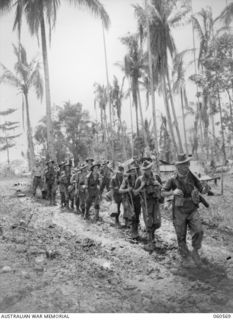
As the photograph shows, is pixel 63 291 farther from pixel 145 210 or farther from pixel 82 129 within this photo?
pixel 82 129

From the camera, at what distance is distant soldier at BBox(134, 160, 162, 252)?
23.3 feet

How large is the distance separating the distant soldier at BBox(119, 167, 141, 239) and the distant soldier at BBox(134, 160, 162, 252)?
3.11ft

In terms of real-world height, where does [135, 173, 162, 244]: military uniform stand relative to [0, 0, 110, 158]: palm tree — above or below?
below

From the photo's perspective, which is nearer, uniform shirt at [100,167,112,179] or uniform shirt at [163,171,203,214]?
uniform shirt at [163,171,203,214]

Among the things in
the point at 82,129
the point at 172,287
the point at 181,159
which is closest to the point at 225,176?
the point at 181,159

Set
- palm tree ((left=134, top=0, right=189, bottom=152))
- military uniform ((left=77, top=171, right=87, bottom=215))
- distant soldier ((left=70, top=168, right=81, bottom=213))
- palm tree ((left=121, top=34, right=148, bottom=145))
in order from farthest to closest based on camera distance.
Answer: palm tree ((left=121, top=34, right=148, bottom=145)), palm tree ((left=134, top=0, right=189, bottom=152)), distant soldier ((left=70, top=168, right=81, bottom=213)), military uniform ((left=77, top=171, right=87, bottom=215))

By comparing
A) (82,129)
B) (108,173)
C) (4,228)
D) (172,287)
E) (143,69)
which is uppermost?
(143,69)

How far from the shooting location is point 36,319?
421 centimetres

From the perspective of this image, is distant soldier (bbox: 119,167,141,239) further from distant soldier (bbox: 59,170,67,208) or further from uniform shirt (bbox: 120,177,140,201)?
distant soldier (bbox: 59,170,67,208)

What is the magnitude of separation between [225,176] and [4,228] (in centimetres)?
1376

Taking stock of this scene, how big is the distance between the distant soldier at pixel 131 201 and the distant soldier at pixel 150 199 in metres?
0.95

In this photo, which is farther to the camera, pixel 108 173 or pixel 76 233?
pixel 108 173

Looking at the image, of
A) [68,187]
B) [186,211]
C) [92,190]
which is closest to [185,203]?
[186,211]

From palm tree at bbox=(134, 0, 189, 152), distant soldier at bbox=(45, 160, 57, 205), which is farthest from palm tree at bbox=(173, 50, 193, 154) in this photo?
distant soldier at bbox=(45, 160, 57, 205)
